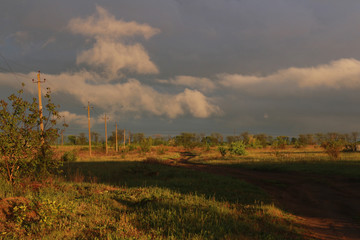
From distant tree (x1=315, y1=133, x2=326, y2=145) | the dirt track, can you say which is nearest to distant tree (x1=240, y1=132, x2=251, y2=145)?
distant tree (x1=315, y1=133, x2=326, y2=145)

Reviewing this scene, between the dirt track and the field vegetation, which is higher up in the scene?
the field vegetation

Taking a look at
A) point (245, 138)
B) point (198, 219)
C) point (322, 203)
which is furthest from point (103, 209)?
point (245, 138)

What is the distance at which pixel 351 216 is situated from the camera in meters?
8.09

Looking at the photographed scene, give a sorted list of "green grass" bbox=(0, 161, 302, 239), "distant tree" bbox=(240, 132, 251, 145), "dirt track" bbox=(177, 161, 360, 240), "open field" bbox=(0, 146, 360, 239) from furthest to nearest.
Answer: "distant tree" bbox=(240, 132, 251, 145) < "dirt track" bbox=(177, 161, 360, 240) < "open field" bbox=(0, 146, 360, 239) < "green grass" bbox=(0, 161, 302, 239)

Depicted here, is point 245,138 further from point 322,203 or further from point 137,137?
point 322,203

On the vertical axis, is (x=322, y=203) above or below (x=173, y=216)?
below

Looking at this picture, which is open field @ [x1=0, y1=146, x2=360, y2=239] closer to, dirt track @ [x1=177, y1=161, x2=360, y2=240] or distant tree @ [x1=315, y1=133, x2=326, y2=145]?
dirt track @ [x1=177, y1=161, x2=360, y2=240]

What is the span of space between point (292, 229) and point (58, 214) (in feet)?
21.7

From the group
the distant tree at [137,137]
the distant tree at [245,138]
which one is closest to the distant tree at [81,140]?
the distant tree at [137,137]

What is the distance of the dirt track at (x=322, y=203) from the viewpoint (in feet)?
22.3

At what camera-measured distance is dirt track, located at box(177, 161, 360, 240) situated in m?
6.81

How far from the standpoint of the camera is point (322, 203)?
980cm

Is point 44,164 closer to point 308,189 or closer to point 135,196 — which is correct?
point 135,196

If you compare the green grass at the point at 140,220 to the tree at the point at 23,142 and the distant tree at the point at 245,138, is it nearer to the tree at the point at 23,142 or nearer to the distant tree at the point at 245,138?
the tree at the point at 23,142
